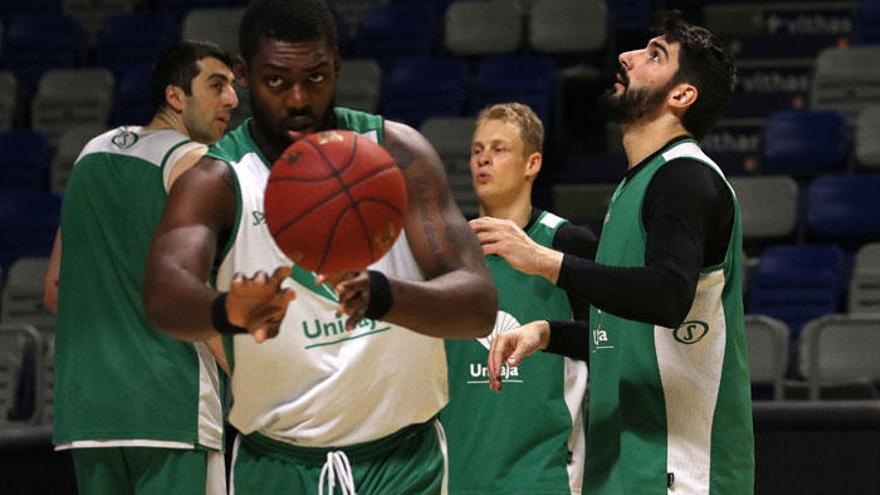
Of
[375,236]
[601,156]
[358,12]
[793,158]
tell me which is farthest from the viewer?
[358,12]

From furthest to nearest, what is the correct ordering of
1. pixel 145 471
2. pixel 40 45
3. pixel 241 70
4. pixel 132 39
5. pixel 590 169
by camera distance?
pixel 40 45 → pixel 132 39 → pixel 590 169 → pixel 145 471 → pixel 241 70

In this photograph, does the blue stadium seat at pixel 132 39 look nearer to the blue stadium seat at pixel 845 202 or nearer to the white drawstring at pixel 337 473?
the blue stadium seat at pixel 845 202

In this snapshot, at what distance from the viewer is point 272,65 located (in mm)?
2768

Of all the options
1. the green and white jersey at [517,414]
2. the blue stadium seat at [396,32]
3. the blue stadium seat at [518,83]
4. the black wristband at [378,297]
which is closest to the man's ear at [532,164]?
the green and white jersey at [517,414]

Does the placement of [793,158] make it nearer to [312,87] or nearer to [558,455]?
[558,455]

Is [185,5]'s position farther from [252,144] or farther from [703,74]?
[252,144]

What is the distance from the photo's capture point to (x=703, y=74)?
12.5ft

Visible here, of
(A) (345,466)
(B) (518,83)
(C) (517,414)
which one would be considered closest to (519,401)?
(C) (517,414)

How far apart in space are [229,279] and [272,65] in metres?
0.44

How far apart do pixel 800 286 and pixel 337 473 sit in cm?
608

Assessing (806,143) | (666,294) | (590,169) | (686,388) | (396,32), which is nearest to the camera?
(666,294)

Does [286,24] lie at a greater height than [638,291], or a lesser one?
greater

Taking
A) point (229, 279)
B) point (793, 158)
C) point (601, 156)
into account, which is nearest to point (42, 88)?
point (601, 156)

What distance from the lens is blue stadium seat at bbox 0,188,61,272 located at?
32.3ft
